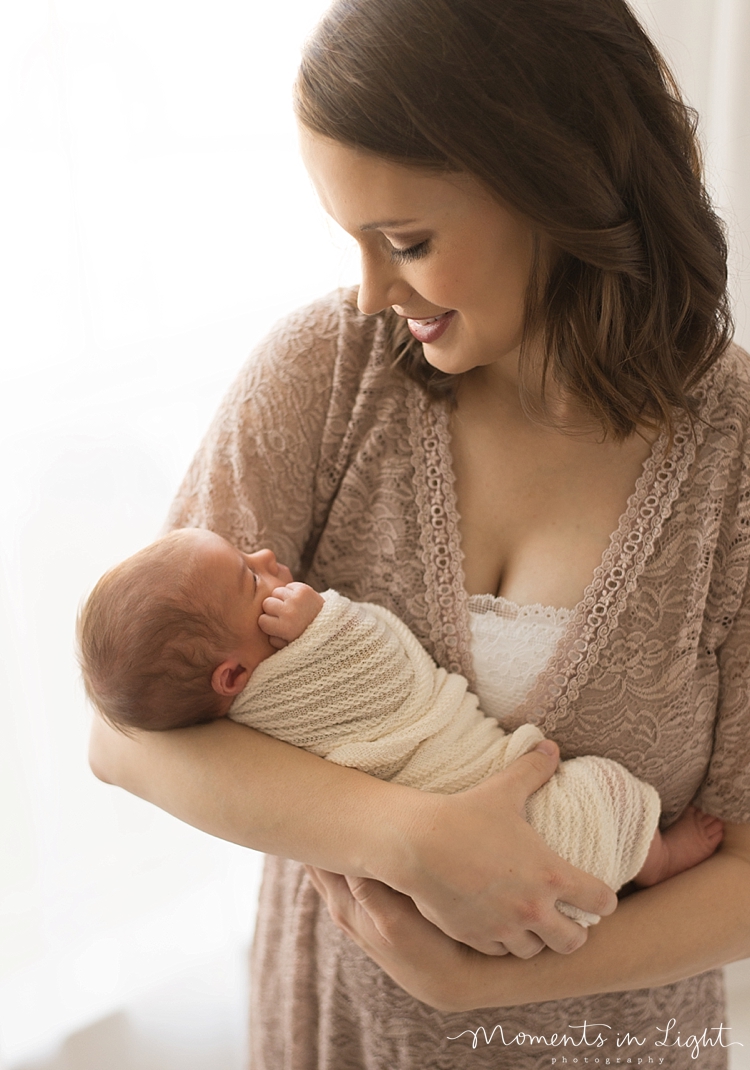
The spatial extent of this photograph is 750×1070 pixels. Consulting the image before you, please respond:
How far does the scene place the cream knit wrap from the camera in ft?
3.79

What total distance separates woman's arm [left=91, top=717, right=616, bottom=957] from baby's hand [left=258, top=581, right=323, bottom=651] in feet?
0.47

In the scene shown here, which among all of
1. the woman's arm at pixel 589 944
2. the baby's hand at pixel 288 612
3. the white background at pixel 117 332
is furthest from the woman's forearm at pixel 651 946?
the white background at pixel 117 332

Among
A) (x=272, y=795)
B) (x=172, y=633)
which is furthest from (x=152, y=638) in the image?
(x=272, y=795)

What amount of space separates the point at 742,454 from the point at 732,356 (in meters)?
0.16

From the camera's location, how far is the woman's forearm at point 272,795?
3.59 ft

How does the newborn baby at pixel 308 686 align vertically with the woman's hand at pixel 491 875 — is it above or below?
above

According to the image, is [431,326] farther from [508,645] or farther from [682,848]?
[682,848]

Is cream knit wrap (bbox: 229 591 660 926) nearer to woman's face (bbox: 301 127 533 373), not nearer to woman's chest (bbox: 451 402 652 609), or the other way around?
woman's chest (bbox: 451 402 652 609)

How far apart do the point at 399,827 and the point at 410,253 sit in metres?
0.68

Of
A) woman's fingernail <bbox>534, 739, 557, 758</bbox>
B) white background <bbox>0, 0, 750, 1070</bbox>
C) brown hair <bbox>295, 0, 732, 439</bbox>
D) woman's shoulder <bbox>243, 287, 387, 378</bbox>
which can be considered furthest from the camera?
white background <bbox>0, 0, 750, 1070</bbox>

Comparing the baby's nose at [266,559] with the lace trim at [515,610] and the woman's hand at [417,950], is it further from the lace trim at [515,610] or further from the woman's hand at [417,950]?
the woman's hand at [417,950]

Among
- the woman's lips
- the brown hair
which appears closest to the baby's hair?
the woman's lips

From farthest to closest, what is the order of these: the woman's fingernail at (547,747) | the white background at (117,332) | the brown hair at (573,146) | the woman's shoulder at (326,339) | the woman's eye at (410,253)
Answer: the white background at (117,332) → the woman's shoulder at (326,339) → the woman's fingernail at (547,747) → the woman's eye at (410,253) → the brown hair at (573,146)

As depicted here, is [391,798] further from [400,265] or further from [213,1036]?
[213,1036]
